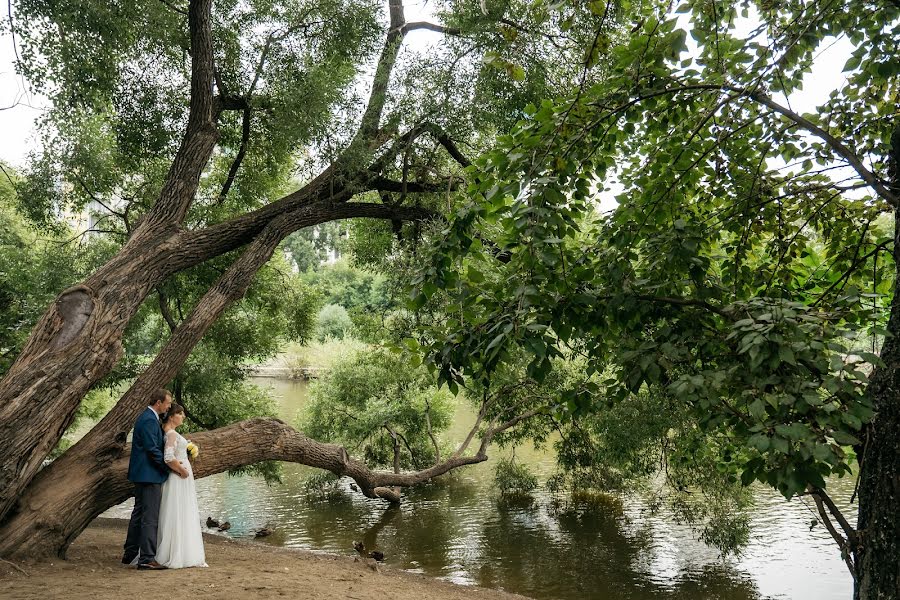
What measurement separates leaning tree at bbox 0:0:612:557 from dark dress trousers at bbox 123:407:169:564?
0.70m

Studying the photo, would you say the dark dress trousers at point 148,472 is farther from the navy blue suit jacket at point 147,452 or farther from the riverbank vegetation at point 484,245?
the riverbank vegetation at point 484,245

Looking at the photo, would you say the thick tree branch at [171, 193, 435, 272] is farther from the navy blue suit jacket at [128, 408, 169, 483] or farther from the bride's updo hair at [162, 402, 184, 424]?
the navy blue suit jacket at [128, 408, 169, 483]

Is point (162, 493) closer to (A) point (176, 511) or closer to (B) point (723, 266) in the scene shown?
(A) point (176, 511)

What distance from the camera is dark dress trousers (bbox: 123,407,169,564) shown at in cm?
741

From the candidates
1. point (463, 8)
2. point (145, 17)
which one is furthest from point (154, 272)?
point (463, 8)

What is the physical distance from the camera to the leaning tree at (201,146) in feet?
26.2

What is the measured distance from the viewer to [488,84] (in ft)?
33.1

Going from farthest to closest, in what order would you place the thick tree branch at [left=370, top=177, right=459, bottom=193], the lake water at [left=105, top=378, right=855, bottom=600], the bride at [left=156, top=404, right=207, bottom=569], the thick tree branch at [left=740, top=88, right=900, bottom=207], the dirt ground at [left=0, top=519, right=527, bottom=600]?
the thick tree branch at [left=370, top=177, right=459, bottom=193] → the lake water at [left=105, top=378, right=855, bottom=600] → the bride at [left=156, top=404, right=207, bottom=569] → the dirt ground at [left=0, top=519, right=527, bottom=600] → the thick tree branch at [left=740, top=88, right=900, bottom=207]

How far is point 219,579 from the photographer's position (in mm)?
7051

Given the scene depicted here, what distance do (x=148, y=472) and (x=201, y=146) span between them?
4.82m

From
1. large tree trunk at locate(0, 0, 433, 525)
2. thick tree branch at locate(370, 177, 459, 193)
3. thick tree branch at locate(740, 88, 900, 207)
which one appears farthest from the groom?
thick tree branch at locate(740, 88, 900, 207)

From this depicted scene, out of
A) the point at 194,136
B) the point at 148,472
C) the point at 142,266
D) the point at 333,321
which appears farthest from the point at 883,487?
the point at 333,321

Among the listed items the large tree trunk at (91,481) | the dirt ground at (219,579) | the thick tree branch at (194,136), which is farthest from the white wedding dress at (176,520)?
the thick tree branch at (194,136)

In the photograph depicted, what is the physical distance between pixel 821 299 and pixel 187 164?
828cm
